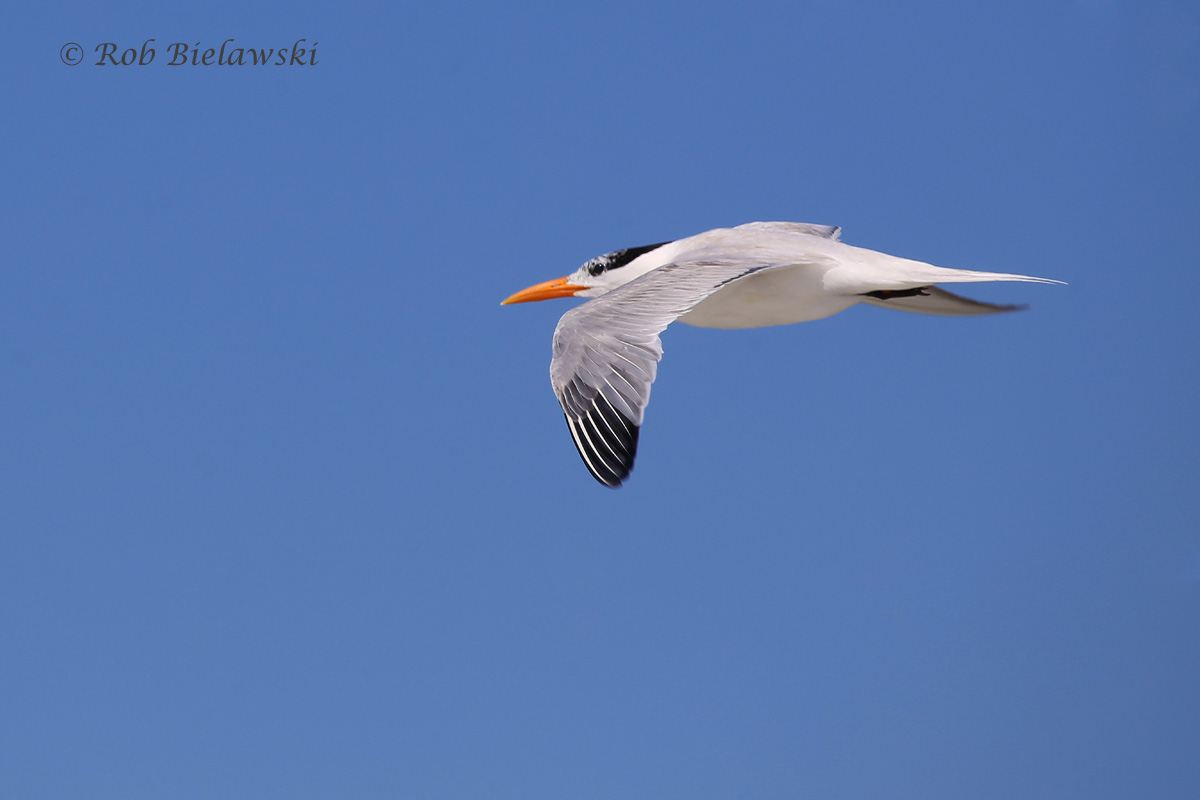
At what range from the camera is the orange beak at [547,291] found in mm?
6016

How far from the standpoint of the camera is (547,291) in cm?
603

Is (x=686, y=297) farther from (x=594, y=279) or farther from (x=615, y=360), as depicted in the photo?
(x=594, y=279)

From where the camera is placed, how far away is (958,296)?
17.8 ft

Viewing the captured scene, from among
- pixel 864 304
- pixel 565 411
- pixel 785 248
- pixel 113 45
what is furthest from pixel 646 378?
pixel 113 45

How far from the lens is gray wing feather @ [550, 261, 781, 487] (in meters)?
3.66

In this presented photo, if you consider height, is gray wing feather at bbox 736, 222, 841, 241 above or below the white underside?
above

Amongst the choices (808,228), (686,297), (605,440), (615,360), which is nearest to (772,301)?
(686,297)

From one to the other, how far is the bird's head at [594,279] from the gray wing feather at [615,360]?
4.41ft

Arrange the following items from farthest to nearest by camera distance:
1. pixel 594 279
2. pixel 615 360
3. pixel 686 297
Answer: pixel 594 279, pixel 686 297, pixel 615 360

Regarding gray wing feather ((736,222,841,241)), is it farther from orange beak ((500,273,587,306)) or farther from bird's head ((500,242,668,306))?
orange beak ((500,273,587,306))

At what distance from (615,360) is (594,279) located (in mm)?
2184

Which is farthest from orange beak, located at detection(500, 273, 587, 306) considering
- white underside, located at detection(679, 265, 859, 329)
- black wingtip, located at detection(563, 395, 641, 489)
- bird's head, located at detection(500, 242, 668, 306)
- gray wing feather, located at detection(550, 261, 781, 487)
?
black wingtip, located at detection(563, 395, 641, 489)

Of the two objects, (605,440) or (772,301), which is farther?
(772,301)

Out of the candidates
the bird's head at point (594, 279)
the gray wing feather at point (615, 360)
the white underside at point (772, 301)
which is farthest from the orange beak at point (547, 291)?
the gray wing feather at point (615, 360)
